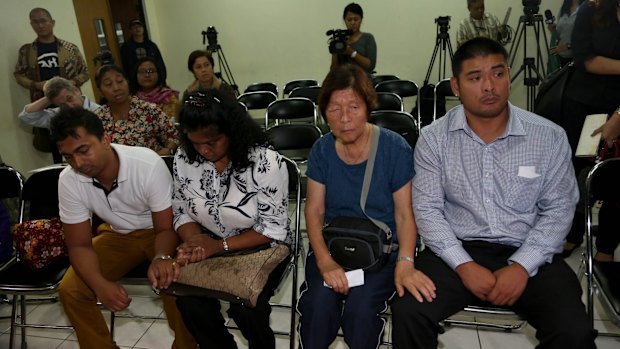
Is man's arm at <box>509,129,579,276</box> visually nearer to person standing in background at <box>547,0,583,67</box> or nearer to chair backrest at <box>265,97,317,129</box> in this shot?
chair backrest at <box>265,97,317,129</box>

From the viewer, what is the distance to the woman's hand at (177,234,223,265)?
174 centimetres

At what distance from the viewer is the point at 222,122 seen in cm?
171

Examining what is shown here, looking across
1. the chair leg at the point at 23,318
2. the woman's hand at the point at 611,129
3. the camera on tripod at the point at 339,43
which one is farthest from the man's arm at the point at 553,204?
the camera on tripod at the point at 339,43

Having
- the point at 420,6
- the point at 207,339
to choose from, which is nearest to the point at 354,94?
the point at 207,339

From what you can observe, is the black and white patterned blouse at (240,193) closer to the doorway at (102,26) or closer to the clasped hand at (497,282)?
the clasped hand at (497,282)

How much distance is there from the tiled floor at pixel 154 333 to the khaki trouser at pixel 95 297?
38 centimetres

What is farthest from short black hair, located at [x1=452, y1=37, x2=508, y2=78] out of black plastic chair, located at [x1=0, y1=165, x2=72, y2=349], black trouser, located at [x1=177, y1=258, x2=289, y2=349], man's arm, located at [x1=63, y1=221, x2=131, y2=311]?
black plastic chair, located at [x1=0, y1=165, x2=72, y2=349]

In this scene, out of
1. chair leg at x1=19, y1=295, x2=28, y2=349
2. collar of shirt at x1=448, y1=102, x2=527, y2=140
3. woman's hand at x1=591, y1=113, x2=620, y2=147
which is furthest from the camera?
chair leg at x1=19, y1=295, x2=28, y2=349

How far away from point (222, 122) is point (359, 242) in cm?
70

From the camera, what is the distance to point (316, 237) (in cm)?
179

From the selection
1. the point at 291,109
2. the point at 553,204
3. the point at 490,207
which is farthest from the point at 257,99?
the point at 553,204

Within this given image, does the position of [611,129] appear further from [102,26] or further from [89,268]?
[102,26]

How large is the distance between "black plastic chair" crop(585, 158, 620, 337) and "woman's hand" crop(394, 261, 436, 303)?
21.0 inches

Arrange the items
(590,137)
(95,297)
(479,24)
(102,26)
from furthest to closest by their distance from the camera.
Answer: (102,26) < (479,24) < (590,137) < (95,297)
